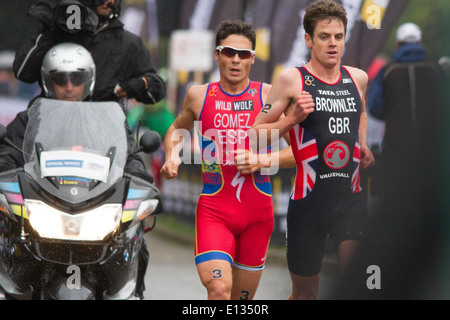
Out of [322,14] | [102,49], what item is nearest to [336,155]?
[322,14]

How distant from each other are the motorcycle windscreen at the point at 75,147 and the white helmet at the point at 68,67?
20 cm

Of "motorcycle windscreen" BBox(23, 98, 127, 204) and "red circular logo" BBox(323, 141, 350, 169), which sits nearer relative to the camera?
"motorcycle windscreen" BBox(23, 98, 127, 204)

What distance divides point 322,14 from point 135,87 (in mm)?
1500

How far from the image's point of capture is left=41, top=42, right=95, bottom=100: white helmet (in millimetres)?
6344

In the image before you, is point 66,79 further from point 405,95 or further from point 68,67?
point 405,95

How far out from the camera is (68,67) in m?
6.34

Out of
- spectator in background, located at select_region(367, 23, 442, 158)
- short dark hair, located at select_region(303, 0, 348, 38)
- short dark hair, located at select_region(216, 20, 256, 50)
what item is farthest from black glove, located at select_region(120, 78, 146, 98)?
spectator in background, located at select_region(367, 23, 442, 158)

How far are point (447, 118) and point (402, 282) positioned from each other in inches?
52.6

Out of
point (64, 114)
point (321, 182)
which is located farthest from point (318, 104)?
point (64, 114)

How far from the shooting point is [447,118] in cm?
707

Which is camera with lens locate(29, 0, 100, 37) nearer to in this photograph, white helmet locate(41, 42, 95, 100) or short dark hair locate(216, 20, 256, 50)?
white helmet locate(41, 42, 95, 100)

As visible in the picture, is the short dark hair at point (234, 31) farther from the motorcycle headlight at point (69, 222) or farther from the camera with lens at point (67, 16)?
the motorcycle headlight at point (69, 222)

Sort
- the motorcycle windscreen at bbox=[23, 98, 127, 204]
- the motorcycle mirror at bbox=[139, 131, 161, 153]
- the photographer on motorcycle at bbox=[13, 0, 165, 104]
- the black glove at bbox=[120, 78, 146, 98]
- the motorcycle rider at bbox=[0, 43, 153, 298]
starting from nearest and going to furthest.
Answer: the motorcycle windscreen at bbox=[23, 98, 127, 204], the motorcycle mirror at bbox=[139, 131, 161, 153], the motorcycle rider at bbox=[0, 43, 153, 298], the photographer on motorcycle at bbox=[13, 0, 165, 104], the black glove at bbox=[120, 78, 146, 98]

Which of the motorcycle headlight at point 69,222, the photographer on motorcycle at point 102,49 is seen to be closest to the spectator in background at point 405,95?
the photographer on motorcycle at point 102,49
